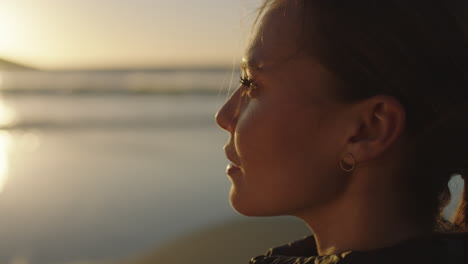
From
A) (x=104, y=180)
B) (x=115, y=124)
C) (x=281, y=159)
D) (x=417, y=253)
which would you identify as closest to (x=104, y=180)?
(x=104, y=180)

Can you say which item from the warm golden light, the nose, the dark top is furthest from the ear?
the warm golden light

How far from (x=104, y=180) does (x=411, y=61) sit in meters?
4.68

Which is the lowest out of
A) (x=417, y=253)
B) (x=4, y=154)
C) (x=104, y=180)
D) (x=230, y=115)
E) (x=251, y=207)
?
(x=417, y=253)

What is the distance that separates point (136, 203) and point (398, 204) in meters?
3.73

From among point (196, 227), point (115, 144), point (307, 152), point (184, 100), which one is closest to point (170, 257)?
point (196, 227)

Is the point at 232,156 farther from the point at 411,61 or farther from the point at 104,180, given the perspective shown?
the point at 104,180

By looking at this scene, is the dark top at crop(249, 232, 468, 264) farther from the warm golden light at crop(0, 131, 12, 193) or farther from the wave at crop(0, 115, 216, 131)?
the wave at crop(0, 115, 216, 131)

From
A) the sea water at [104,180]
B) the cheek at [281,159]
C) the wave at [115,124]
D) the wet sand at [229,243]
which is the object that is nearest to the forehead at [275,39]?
the cheek at [281,159]

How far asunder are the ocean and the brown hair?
52 centimetres

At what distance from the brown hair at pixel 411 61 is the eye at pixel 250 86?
197mm

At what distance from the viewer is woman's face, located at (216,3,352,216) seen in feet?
4.68

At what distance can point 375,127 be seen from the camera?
138 cm

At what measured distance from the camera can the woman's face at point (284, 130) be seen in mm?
1427

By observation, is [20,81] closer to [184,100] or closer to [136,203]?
[184,100]
